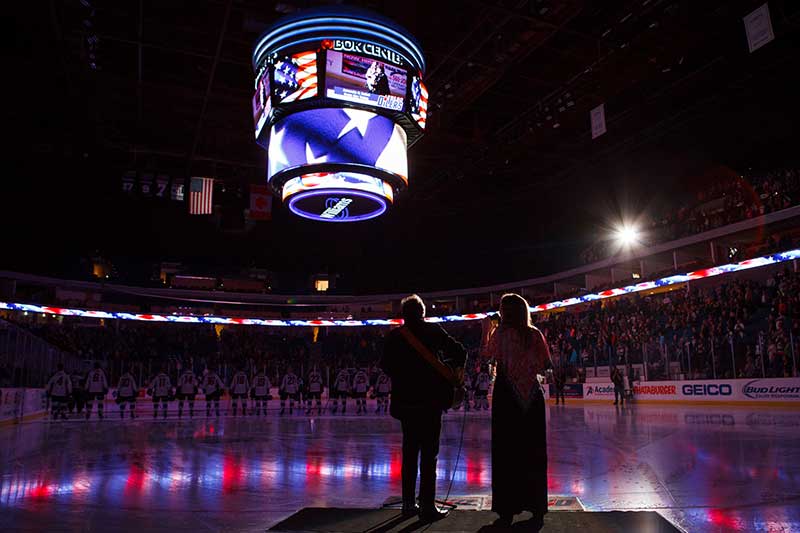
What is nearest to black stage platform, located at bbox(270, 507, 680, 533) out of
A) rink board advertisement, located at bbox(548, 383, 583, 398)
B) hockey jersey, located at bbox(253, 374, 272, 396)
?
hockey jersey, located at bbox(253, 374, 272, 396)

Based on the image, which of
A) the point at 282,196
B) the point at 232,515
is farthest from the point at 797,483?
the point at 282,196

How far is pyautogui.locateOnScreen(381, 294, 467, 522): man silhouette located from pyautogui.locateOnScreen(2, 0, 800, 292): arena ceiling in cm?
1046

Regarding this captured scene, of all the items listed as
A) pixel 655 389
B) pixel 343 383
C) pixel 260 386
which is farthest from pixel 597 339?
pixel 260 386

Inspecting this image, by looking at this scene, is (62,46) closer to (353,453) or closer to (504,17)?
(504,17)

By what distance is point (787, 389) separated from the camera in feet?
60.8

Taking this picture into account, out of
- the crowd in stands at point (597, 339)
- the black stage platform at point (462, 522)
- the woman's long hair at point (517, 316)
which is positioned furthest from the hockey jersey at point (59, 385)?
the woman's long hair at point (517, 316)

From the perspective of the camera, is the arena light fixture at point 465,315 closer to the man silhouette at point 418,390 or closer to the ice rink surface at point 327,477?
the ice rink surface at point 327,477

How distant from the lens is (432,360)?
486 cm

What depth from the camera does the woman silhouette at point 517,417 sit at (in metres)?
4.43

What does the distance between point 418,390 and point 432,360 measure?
0.88 feet

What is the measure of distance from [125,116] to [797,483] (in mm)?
20388

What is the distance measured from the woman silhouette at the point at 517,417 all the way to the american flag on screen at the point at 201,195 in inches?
750

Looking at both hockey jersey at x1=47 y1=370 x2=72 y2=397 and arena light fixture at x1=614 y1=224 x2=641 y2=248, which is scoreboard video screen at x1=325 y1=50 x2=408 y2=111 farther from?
arena light fixture at x1=614 y1=224 x2=641 y2=248

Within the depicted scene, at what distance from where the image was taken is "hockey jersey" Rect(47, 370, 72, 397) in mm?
19016
